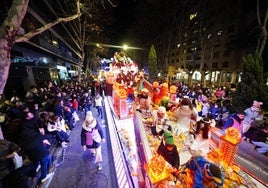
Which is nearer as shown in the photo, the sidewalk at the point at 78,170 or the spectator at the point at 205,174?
the spectator at the point at 205,174

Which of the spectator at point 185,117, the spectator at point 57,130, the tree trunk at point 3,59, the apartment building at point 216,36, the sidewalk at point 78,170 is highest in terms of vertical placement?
the apartment building at point 216,36

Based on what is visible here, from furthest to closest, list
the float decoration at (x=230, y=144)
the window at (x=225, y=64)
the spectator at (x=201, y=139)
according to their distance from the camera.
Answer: the window at (x=225, y=64) < the spectator at (x=201, y=139) < the float decoration at (x=230, y=144)

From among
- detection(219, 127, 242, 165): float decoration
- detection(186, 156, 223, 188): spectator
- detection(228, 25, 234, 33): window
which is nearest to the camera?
detection(186, 156, 223, 188): spectator

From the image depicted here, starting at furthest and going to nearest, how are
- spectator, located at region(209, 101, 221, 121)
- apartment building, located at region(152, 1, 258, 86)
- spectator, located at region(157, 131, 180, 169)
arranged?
1. apartment building, located at region(152, 1, 258, 86)
2. spectator, located at region(209, 101, 221, 121)
3. spectator, located at region(157, 131, 180, 169)

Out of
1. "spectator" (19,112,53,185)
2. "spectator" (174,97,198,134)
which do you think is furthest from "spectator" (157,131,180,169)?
"spectator" (19,112,53,185)

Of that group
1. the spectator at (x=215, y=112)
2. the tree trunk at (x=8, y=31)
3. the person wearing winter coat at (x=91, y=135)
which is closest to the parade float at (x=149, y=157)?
the person wearing winter coat at (x=91, y=135)

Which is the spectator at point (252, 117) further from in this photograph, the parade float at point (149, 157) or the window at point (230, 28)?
the window at point (230, 28)

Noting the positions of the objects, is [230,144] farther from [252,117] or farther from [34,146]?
[34,146]

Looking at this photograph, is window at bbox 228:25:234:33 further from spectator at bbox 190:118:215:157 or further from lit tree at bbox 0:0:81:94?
lit tree at bbox 0:0:81:94

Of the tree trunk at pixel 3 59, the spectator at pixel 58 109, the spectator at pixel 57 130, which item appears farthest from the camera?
the spectator at pixel 58 109

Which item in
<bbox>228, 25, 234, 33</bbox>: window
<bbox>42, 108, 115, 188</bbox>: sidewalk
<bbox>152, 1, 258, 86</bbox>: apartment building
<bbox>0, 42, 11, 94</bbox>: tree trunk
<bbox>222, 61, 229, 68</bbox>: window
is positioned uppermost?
<bbox>228, 25, 234, 33</bbox>: window

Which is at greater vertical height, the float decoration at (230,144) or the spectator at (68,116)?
the float decoration at (230,144)

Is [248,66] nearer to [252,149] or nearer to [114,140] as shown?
[252,149]

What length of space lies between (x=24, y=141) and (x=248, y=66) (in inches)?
414
